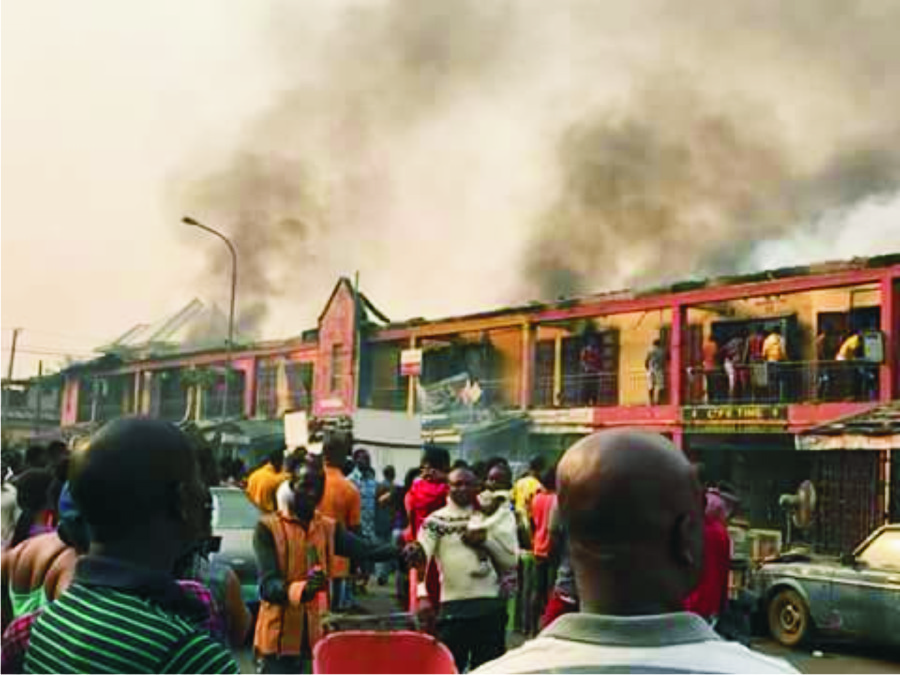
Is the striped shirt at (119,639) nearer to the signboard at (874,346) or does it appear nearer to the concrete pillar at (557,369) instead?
the signboard at (874,346)

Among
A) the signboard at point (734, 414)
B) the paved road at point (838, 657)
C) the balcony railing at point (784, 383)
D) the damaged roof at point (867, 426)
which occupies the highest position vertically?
the balcony railing at point (784, 383)

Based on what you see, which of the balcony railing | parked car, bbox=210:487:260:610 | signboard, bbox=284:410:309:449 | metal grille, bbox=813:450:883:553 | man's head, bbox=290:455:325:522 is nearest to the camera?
man's head, bbox=290:455:325:522

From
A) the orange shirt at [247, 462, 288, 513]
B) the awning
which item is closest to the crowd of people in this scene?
the orange shirt at [247, 462, 288, 513]

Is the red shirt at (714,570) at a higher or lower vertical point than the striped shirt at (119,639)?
lower

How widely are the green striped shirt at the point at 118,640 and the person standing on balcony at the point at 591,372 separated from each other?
22.3 meters

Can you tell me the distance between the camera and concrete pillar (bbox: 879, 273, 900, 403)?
17547 millimetres

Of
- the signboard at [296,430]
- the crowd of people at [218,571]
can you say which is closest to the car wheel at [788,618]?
the signboard at [296,430]

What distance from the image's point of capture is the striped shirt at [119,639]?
170 cm

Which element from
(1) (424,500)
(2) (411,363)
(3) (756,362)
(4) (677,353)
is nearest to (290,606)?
(1) (424,500)

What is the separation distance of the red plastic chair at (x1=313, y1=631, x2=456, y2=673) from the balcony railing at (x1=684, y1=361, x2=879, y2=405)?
1579 cm

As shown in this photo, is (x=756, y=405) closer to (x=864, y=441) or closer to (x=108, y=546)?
(x=864, y=441)

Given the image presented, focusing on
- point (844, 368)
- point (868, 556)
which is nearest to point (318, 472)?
point (868, 556)

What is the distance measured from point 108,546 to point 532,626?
7690 mm

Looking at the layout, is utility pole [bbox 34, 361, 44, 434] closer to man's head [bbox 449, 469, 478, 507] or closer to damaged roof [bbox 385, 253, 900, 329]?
damaged roof [bbox 385, 253, 900, 329]
